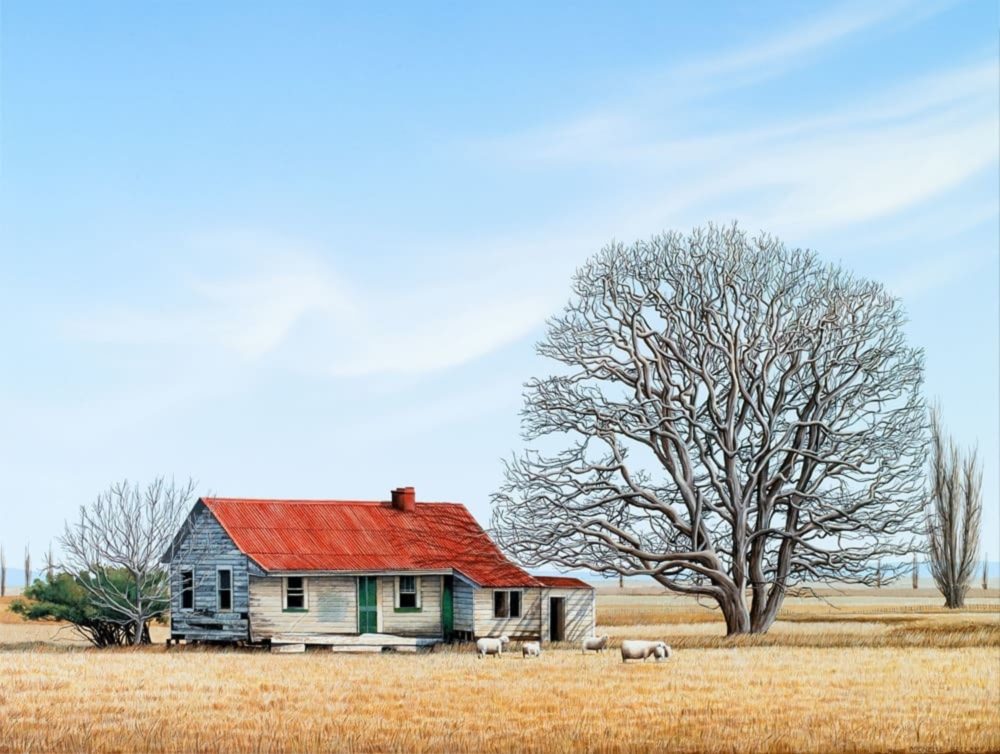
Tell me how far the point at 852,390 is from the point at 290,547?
51.4 feet

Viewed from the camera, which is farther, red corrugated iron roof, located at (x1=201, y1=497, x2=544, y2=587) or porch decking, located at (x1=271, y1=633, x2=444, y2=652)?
red corrugated iron roof, located at (x1=201, y1=497, x2=544, y2=587)

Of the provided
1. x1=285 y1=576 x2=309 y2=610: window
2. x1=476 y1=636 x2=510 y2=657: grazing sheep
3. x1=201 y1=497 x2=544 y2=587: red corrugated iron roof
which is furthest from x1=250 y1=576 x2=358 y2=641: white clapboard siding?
x1=476 y1=636 x2=510 y2=657: grazing sheep

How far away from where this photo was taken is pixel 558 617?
133 ft

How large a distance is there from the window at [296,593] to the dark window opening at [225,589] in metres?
1.63

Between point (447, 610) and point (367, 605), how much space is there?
2274mm

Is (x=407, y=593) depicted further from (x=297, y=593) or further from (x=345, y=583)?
(x=297, y=593)

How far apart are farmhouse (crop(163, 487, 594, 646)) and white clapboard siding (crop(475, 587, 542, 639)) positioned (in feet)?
0.09

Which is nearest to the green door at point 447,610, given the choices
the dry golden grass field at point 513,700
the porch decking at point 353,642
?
the porch decking at point 353,642

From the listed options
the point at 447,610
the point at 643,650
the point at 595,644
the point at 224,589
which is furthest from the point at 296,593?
the point at 643,650

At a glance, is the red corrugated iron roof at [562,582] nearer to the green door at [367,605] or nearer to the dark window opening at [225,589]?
the green door at [367,605]

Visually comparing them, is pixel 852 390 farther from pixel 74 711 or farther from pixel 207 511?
pixel 74 711

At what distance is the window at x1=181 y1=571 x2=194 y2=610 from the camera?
3997 cm

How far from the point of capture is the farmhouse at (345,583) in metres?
37.9

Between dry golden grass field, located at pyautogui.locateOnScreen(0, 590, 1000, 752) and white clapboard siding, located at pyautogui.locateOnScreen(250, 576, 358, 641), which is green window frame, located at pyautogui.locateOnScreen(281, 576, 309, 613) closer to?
white clapboard siding, located at pyautogui.locateOnScreen(250, 576, 358, 641)
